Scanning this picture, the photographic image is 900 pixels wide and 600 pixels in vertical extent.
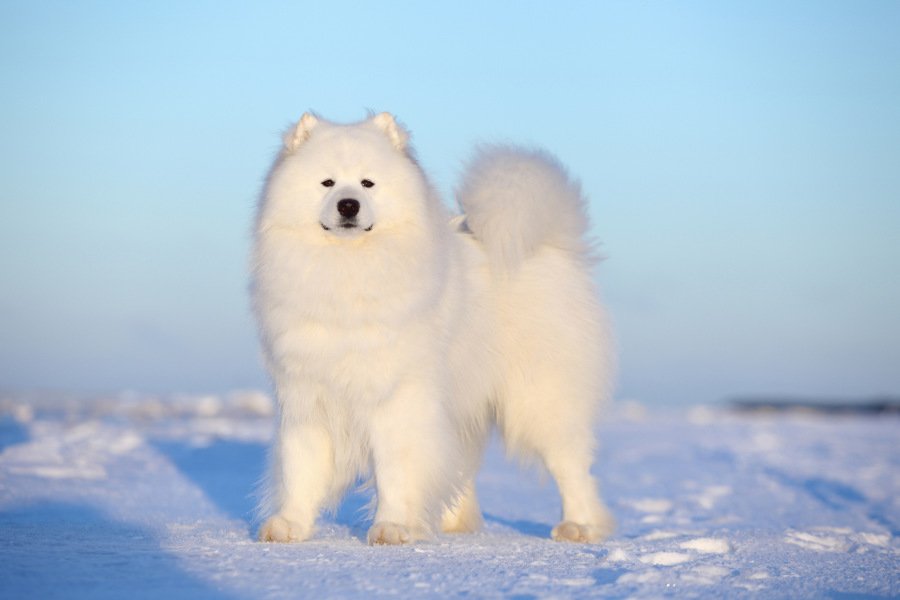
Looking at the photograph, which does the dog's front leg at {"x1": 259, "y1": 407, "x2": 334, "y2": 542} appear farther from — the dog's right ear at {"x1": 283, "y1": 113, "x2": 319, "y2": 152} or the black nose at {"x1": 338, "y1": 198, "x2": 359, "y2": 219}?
the dog's right ear at {"x1": 283, "y1": 113, "x2": 319, "y2": 152}

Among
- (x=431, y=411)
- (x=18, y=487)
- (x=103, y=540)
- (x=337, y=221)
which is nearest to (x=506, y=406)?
(x=431, y=411)

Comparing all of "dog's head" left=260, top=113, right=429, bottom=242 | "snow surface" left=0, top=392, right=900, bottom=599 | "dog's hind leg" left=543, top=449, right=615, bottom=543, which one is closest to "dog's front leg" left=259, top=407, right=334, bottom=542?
"snow surface" left=0, top=392, right=900, bottom=599

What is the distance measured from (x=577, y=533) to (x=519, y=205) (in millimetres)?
1990

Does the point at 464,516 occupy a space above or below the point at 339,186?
below

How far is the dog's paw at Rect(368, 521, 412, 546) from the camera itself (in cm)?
461

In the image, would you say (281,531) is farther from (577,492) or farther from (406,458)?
(577,492)

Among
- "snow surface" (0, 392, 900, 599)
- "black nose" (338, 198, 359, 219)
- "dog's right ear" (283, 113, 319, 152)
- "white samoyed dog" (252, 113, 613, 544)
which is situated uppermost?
"dog's right ear" (283, 113, 319, 152)

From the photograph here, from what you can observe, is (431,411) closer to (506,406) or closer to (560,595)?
(506,406)

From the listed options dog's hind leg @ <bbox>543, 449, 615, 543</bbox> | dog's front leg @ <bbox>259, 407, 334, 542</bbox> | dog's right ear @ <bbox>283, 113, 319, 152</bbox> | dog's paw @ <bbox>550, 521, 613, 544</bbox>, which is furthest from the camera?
dog's hind leg @ <bbox>543, 449, 615, 543</bbox>

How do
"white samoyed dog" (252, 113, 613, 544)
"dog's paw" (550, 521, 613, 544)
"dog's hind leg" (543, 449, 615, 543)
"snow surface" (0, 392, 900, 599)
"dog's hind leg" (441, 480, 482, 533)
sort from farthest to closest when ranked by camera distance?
"dog's hind leg" (441, 480, 482, 533)
"dog's hind leg" (543, 449, 615, 543)
"dog's paw" (550, 521, 613, 544)
"white samoyed dog" (252, 113, 613, 544)
"snow surface" (0, 392, 900, 599)

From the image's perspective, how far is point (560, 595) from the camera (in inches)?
129

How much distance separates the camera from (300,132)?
513 cm

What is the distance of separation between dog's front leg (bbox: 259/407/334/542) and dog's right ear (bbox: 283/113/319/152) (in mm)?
1386

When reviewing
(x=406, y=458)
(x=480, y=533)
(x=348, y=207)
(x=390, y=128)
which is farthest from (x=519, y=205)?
(x=480, y=533)
